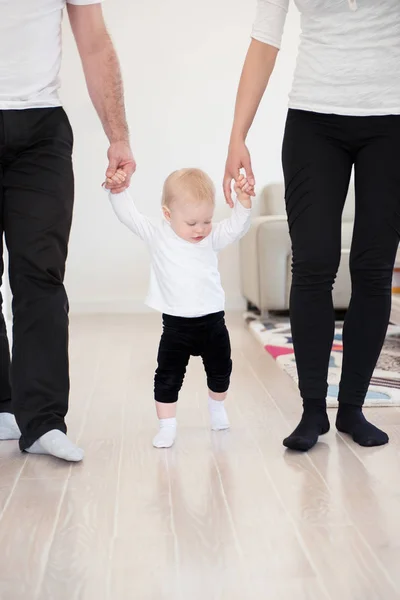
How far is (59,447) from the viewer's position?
207 cm

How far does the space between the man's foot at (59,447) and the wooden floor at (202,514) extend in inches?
0.9

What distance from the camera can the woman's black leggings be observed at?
2.04m

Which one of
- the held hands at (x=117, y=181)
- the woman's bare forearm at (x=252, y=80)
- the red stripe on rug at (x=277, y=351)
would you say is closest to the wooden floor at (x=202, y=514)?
the held hands at (x=117, y=181)

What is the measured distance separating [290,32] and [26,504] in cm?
405

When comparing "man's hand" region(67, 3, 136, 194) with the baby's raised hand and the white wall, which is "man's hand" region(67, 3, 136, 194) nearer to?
the baby's raised hand

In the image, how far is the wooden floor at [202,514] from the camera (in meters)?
1.39

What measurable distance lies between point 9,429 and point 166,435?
406mm

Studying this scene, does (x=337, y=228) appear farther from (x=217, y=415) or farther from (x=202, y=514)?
(x=202, y=514)

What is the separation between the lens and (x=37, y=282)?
6.90 feet

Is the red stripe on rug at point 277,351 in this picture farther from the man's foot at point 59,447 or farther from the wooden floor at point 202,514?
the man's foot at point 59,447

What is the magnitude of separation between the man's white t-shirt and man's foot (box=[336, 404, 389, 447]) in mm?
1026

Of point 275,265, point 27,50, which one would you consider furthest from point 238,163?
point 275,265

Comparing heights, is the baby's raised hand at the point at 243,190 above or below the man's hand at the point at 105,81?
below

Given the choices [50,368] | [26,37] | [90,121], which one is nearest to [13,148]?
[26,37]
